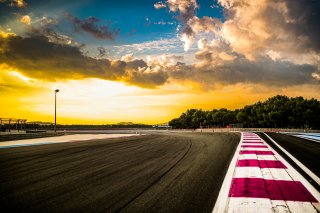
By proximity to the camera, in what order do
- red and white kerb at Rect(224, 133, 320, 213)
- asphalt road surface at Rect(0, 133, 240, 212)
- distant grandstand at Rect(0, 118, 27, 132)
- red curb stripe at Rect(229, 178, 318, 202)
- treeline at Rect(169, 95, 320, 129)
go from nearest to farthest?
red and white kerb at Rect(224, 133, 320, 213)
asphalt road surface at Rect(0, 133, 240, 212)
red curb stripe at Rect(229, 178, 318, 202)
distant grandstand at Rect(0, 118, 27, 132)
treeline at Rect(169, 95, 320, 129)

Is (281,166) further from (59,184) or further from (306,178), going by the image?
(59,184)

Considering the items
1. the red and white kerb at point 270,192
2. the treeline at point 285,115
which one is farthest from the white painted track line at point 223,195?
the treeline at point 285,115

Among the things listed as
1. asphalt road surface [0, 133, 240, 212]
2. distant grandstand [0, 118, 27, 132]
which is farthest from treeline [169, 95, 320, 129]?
asphalt road surface [0, 133, 240, 212]

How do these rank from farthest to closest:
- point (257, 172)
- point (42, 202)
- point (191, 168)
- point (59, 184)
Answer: point (191, 168), point (257, 172), point (59, 184), point (42, 202)

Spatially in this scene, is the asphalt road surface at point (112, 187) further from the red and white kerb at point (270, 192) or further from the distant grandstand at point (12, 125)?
the distant grandstand at point (12, 125)

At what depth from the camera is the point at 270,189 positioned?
4180 millimetres

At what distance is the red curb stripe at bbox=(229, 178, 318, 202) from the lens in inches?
150

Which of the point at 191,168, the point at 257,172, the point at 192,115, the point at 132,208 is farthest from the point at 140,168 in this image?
the point at 192,115

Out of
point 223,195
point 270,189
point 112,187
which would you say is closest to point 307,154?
point 270,189

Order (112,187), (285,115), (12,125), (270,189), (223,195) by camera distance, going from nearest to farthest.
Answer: (223,195) → (270,189) → (112,187) → (12,125) → (285,115)

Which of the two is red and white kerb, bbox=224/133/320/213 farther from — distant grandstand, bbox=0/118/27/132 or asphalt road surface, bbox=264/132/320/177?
distant grandstand, bbox=0/118/27/132

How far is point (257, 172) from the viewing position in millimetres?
5469

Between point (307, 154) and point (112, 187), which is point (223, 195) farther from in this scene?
point (307, 154)

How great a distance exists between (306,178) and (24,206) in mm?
4598
